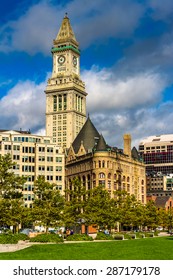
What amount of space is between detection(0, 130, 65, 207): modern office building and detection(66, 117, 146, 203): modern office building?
610cm

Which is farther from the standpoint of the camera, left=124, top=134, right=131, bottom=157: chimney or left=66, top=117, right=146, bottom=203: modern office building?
left=124, top=134, right=131, bottom=157: chimney

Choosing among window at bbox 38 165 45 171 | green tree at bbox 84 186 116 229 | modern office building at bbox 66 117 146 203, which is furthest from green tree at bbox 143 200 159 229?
window at bbox 38 165 45 171

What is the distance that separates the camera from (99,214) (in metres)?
83.8

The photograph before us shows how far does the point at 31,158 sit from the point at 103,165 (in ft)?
74.4

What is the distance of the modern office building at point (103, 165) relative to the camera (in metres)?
146

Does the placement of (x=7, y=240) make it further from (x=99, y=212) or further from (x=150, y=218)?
(x=150, y=218)

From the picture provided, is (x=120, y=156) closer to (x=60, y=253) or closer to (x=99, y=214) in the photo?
(x=99, y=214)

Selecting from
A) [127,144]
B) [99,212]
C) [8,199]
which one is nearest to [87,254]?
[8,199]

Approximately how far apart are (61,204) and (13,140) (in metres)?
66.2

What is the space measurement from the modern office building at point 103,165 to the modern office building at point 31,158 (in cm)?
610

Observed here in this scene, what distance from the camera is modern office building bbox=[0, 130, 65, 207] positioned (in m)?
133

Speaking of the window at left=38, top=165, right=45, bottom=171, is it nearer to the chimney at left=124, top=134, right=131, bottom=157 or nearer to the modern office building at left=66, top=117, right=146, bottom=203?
the modern office building at left=66, top=117, right=146, bottom=203

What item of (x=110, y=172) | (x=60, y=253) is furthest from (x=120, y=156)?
(x=60, y=253)

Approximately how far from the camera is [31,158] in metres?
136
